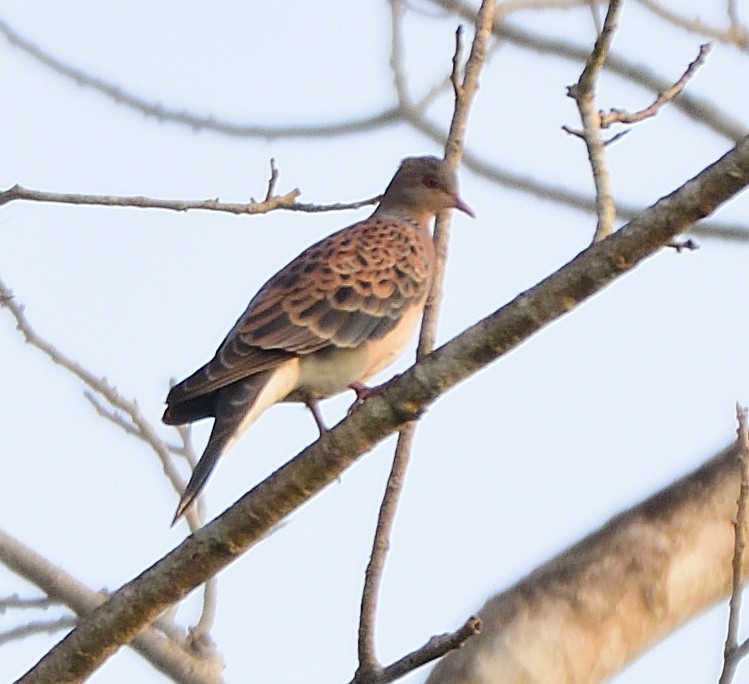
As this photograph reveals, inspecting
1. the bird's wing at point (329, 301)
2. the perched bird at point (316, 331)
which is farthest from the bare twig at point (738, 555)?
the bird's wing at point (329, 301)

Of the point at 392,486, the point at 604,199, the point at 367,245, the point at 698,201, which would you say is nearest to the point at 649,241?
the point at 698,201

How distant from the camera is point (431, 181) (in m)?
5.66

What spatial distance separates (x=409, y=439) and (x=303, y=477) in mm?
415

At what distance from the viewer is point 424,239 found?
541 centimetres

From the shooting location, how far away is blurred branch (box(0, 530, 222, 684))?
155 inches

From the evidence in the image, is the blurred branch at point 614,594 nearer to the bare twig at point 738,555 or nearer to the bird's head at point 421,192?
the bare twig at point 738,555

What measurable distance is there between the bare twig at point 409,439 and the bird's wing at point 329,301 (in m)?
0.58

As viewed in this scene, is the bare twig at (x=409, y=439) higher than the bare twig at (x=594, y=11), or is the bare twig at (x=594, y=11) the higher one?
the bare twig at (x=594, y=11)

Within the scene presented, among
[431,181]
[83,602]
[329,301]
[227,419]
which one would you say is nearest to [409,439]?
[227,419]

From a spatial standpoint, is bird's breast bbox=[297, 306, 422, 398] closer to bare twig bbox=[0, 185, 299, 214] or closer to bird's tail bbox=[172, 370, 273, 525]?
bird's tail bbox=[172, 370, 273, 525]

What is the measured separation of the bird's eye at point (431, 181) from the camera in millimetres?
5648

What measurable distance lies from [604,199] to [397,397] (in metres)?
0.67

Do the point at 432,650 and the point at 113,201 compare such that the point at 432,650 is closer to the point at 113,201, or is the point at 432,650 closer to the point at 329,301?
the point at 113,201

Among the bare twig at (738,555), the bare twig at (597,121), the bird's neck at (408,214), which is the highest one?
the bird's neck at (408,214)
